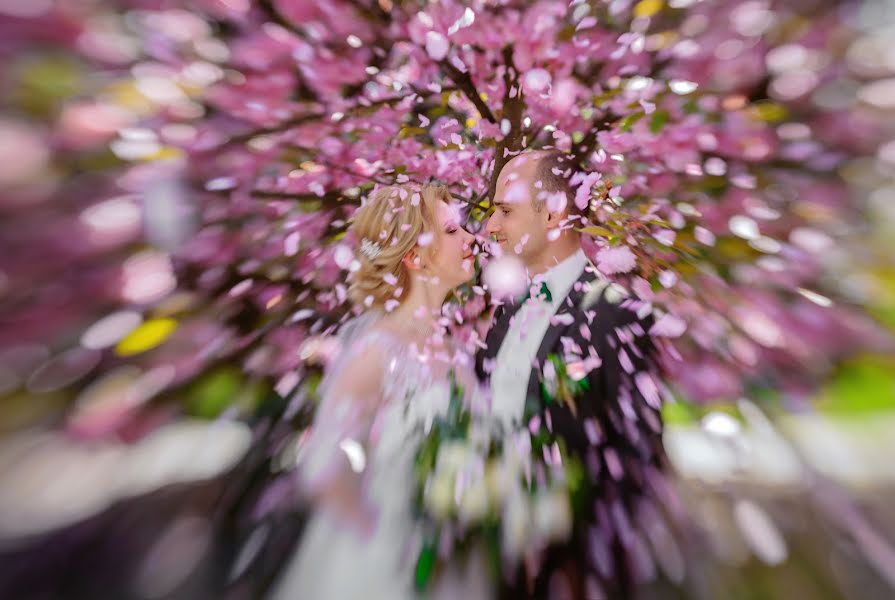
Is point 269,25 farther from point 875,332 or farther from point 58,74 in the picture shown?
point 875,332

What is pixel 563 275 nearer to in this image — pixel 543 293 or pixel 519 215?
pixel 543 293

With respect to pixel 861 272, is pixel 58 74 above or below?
above

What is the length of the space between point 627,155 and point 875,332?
80cm

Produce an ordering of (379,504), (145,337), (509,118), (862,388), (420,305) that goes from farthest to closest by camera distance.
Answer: (509,118), (420,305), (379,504), (145,337), (862,388)

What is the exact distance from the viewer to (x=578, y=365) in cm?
132

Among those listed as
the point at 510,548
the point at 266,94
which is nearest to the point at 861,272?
the point at 510,548

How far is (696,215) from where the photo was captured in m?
1.18

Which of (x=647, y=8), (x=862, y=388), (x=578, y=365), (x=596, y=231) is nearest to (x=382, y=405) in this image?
(x=578, y=365)

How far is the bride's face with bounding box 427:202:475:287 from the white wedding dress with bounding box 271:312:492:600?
27 centimetres

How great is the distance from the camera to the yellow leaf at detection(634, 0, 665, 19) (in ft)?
3.51

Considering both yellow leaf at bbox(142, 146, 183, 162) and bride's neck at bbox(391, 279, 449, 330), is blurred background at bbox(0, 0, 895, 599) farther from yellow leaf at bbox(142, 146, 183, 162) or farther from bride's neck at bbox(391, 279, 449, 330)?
bride's neck at bbox(391, 279, 449, 330)

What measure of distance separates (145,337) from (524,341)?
3.53 feet

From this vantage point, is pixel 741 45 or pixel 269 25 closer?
pixel 741 45

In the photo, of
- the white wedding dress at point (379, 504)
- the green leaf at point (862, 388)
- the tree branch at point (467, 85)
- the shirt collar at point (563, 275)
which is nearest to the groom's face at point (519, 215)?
the shirt collar at point (563, 275)
